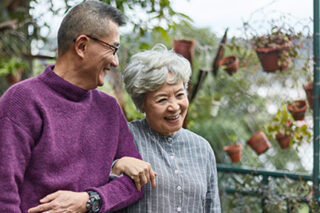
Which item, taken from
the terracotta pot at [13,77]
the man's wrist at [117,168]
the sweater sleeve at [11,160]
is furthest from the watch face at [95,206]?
the terracotta pot at [13,77]

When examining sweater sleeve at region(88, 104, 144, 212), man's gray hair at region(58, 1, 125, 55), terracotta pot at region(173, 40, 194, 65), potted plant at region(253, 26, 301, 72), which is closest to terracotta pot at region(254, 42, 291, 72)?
potted plant at region(253, 26, 301, 72)

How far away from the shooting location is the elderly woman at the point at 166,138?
1.64 metres

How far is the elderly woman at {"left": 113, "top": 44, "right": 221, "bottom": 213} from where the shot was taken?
5.39ft

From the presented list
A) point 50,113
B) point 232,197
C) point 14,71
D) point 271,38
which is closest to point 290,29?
point 271,38

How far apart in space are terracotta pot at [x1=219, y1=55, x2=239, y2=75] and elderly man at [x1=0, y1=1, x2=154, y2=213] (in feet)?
5.64

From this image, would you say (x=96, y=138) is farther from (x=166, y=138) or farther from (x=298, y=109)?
(x=298, y=109)

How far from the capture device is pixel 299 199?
2.76m

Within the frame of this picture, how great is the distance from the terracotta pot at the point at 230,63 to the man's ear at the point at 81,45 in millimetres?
1866

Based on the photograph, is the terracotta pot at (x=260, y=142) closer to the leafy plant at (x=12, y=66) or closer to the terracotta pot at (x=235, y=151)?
the terracotta pot at (x=235, y=151)

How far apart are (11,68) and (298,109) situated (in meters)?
2.46

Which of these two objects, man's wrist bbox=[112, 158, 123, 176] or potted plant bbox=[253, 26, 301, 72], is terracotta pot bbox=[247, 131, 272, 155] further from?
man's wrist bbox=[112, 158, 123, 176]

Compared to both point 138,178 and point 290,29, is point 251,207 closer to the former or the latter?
point 290,29

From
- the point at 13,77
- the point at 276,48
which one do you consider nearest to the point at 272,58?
the point at 276,48

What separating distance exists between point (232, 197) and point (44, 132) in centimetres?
229
